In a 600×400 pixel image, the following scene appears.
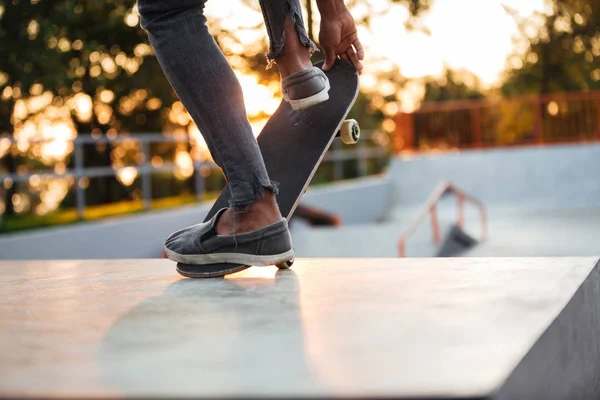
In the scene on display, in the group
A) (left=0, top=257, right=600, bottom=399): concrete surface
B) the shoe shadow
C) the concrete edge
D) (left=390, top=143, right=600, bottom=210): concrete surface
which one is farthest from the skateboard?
(left=390, top=143, right=600, bottom=210): concrete surface

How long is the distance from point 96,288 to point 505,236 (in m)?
11.0

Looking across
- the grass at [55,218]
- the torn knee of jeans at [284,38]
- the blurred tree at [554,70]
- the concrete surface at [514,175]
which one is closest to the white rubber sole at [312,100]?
the torn knee of jeans at [284,38]

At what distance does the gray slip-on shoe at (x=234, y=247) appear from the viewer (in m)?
1.82

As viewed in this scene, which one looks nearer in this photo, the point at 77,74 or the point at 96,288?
the point at 96,288

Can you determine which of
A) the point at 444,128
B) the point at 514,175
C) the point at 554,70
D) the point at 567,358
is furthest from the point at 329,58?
the point at 554,70

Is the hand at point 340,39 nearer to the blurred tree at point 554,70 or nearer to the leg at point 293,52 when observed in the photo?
the leg at point 293,52

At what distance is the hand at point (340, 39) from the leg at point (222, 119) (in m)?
0.37

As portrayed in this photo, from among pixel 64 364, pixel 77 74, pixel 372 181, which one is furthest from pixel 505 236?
pixel 64 364

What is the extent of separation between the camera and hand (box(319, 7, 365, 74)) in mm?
2041

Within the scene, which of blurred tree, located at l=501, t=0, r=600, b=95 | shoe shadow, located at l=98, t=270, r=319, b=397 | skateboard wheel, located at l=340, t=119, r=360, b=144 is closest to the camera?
shoe shadow, located at l=98, t=270, r=319, b=397

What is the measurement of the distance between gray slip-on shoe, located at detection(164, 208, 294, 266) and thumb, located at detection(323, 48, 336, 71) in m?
0.56

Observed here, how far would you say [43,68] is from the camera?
9.35 meters

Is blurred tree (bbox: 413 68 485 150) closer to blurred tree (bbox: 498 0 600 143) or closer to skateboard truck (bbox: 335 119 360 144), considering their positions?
blurred tree (bbox: 498 0 600 143)

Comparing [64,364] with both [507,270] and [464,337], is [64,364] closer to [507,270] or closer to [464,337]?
[464,337]
